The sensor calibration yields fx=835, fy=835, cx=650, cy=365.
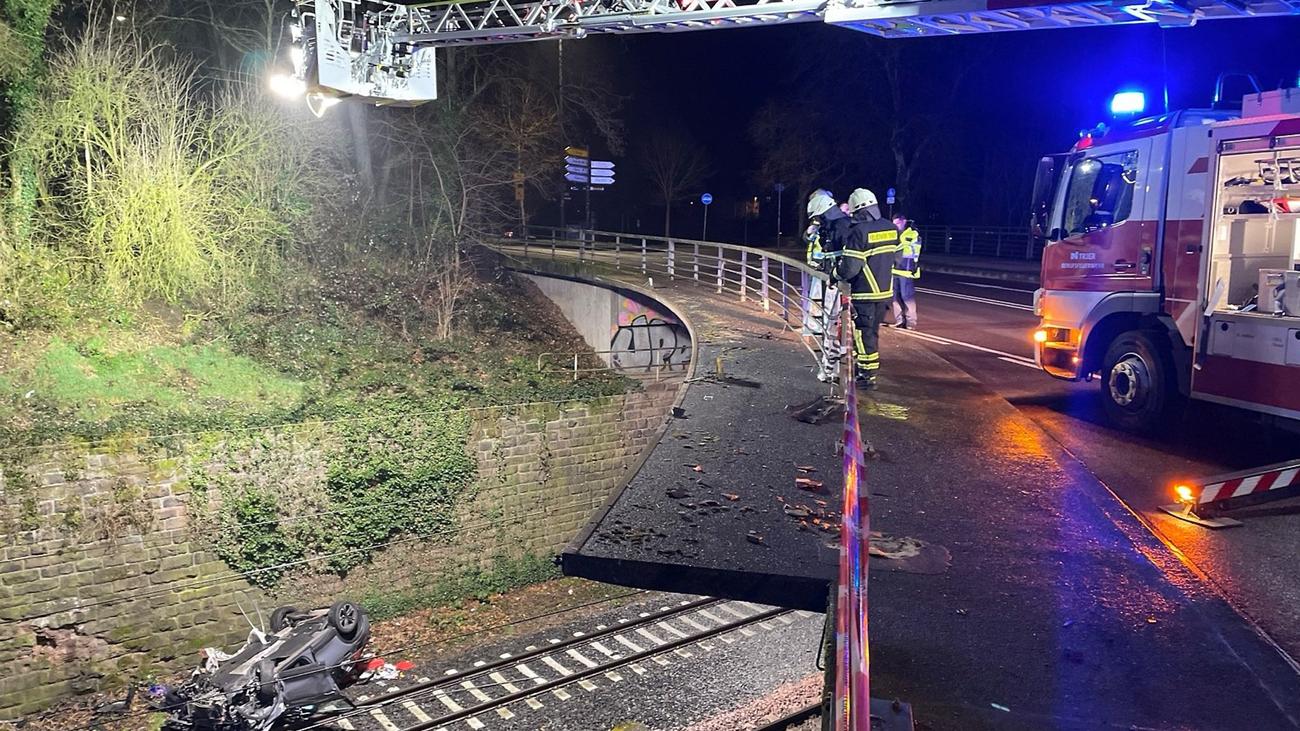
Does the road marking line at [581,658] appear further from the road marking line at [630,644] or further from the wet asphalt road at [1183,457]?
the wet asphalt road at [1183,457]

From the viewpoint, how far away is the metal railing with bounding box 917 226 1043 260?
31694mm

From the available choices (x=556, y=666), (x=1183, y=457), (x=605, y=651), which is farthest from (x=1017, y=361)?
(x=556, y=666)

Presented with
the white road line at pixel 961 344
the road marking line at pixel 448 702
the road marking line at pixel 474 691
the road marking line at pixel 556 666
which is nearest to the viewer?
the road marking line at pixel 448 702

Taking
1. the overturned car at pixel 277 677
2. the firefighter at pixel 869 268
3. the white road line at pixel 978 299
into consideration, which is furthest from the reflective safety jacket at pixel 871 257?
the white road line at pixel 978 299

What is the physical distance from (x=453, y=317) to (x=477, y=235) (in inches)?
165

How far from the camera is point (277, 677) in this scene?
9.27 metres

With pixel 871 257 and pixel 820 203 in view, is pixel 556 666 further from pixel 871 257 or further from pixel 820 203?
pixel 820 203

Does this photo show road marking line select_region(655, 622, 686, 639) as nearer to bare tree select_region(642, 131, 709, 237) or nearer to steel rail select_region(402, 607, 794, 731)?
steel rail select_region(402, 607, 794, 731)

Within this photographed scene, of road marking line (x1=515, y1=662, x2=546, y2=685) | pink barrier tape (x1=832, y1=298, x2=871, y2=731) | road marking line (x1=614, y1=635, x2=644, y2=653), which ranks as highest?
pink barrier tape (x1=832, y1=298, x2=871, y2=731)

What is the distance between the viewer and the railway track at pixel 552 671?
9.56m

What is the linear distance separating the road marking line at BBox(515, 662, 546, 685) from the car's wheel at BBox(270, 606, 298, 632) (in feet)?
9.52

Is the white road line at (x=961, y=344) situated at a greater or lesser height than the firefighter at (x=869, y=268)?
lesser

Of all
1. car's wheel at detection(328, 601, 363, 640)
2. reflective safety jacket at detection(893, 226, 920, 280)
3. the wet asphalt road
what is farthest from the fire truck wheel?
car's wheel at detection(328, 601, 363, 640)

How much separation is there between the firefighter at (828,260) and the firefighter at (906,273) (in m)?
1.90
